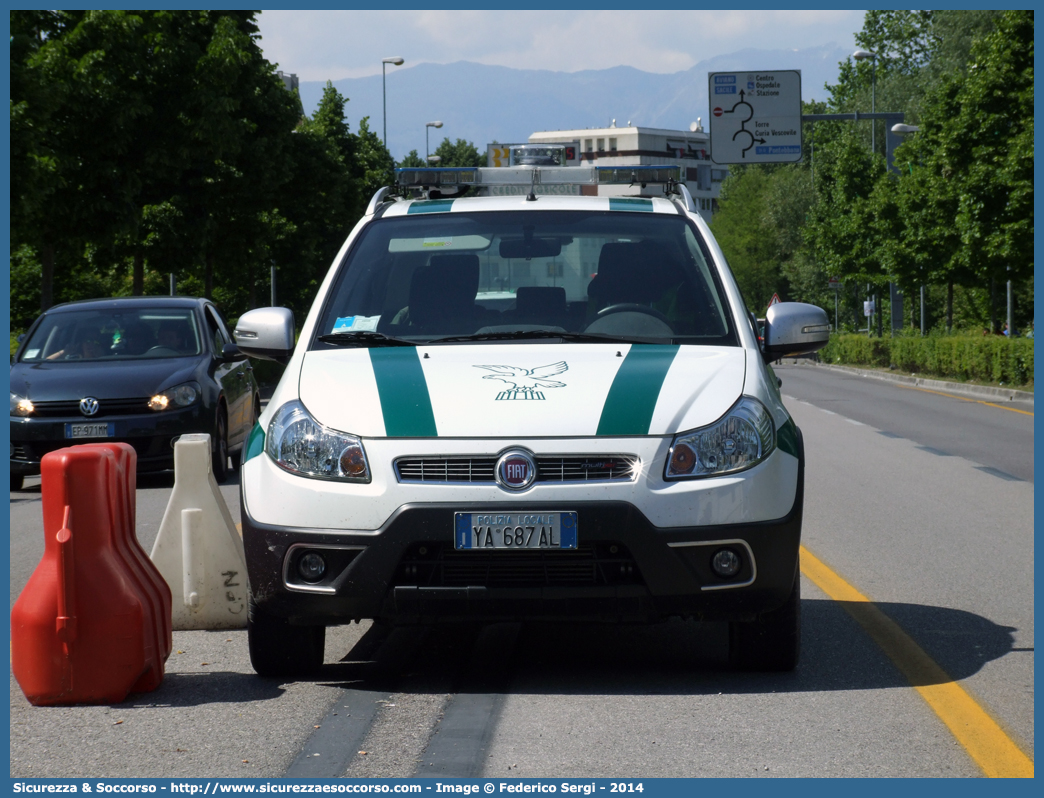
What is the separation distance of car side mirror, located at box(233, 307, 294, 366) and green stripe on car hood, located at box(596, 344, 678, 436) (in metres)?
1.50

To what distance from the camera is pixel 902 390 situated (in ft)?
109

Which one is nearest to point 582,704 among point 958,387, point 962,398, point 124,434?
point 124,434

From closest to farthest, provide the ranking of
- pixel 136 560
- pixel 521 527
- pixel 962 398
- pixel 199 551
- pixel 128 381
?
pixel 521 527 < pixel 136 560 < pixel 199 551 < pixel 128 381 < pixel 962 398

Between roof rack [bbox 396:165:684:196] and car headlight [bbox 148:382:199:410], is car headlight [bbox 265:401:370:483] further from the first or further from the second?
car headlight [bbox 148:382:199:410]

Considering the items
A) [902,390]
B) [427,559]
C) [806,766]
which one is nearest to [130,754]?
[427,559]

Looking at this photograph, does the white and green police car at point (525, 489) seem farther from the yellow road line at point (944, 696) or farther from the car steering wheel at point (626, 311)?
the yellow road line at point (944, 696)

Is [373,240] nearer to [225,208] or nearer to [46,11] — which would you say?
[46,11]

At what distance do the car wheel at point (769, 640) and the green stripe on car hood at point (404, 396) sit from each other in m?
1.38

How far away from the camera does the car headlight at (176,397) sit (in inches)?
496

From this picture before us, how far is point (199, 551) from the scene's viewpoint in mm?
6527

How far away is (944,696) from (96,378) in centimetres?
914

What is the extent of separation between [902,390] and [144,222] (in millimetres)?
16887

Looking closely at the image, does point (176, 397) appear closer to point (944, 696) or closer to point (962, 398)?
point (944, 696)

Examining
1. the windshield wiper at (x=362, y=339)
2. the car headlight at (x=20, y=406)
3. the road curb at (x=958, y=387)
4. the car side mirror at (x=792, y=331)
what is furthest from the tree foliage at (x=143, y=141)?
the road curb at (x=958, y=387)
